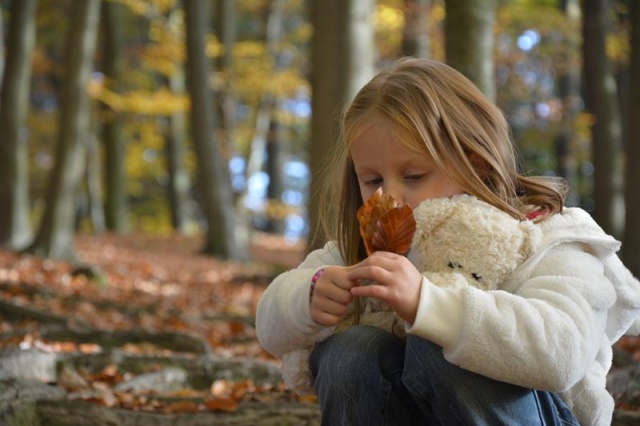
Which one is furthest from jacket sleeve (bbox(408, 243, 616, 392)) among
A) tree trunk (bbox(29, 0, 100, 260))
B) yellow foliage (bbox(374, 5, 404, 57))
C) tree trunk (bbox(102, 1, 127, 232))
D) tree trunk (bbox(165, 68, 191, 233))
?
tree trunk (bbox(165, 68, 191, 233))

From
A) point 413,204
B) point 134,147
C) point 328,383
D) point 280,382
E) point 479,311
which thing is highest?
point 413,204

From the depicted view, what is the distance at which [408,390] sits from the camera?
2.32m

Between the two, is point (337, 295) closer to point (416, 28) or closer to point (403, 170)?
point (403, 170)

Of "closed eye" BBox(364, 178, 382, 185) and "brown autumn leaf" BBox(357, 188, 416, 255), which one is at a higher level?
"closed eye" BBox(364, 178, 382, 185)

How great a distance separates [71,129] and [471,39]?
21.7ft

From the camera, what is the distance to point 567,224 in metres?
2.36

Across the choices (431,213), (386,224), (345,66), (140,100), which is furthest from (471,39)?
(140,100)

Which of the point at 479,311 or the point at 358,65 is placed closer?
the point at 479,311

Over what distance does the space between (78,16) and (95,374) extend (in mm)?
7631

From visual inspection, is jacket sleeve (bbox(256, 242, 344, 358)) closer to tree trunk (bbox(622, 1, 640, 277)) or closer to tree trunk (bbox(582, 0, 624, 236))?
tree trunk (bbox(622, 1, 640, 277))

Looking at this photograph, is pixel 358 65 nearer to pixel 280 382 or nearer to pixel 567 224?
pixel 280 382

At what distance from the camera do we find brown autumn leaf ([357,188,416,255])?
2.20 metres

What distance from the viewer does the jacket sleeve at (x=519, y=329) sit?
80.8 inches

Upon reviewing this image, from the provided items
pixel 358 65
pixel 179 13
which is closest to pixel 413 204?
pixel 358 65
